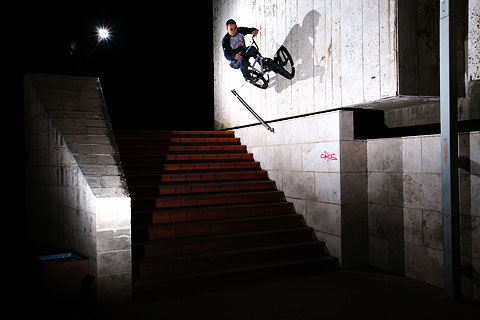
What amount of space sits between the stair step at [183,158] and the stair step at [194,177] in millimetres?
632

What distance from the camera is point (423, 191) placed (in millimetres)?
5594

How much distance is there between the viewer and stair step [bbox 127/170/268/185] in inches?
292

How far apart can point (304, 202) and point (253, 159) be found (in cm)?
212

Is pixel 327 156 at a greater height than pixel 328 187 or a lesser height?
greater

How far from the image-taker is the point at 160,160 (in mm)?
8211

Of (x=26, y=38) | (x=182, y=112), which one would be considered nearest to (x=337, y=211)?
(x=182, y=112)

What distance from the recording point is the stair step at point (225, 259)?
5508mm

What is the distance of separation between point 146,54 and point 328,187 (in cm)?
828

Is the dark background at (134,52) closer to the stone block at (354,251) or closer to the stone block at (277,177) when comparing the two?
the stone block at (277,177)

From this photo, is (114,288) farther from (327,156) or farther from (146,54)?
(146,54)

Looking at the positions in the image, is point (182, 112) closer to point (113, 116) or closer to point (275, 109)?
point (113, 116)

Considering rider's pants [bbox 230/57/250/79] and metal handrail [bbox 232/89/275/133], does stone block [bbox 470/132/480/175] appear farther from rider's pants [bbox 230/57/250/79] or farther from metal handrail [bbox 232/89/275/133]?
rider's pants [bbox 230/57/250/79]

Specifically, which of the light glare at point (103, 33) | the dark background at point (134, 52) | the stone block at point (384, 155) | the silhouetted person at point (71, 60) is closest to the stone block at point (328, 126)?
the stone block at point (384, 155)

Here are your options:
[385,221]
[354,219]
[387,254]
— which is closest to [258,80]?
[354,219]
